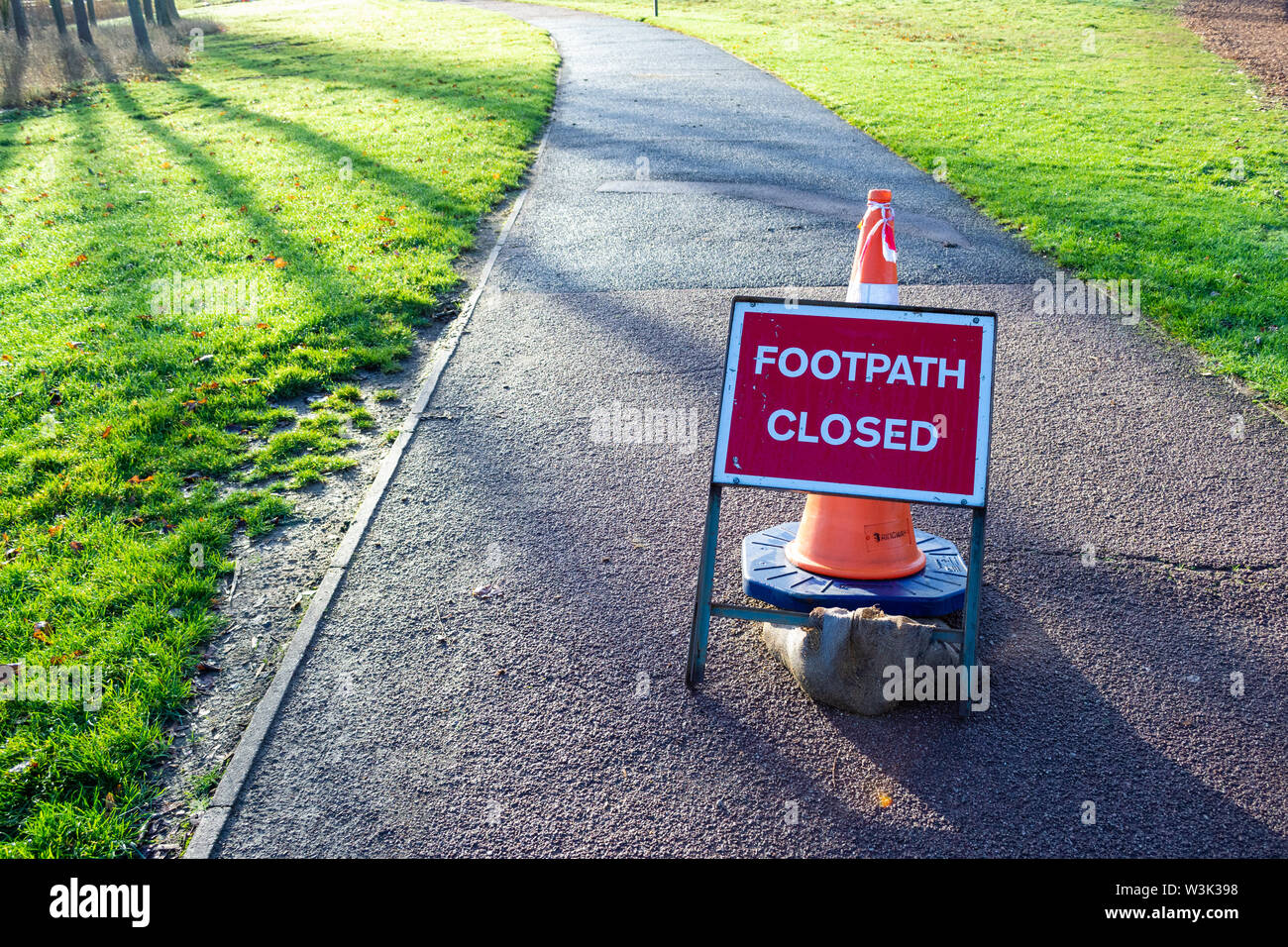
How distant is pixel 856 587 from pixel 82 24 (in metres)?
30.0

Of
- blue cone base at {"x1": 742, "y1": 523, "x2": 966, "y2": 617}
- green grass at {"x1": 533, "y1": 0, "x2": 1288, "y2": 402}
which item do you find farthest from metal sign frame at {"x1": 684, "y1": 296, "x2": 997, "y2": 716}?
green grass at {"x1": 533, "y1": 0, "x2": 1288, "y2": 402}

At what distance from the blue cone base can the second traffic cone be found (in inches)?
1.7

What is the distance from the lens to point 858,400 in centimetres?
331

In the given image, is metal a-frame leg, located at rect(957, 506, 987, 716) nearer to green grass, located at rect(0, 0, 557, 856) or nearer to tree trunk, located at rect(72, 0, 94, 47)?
green grass, located at rect(0, 0, 557, 856)

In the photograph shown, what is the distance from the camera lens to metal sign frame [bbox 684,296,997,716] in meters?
3.16

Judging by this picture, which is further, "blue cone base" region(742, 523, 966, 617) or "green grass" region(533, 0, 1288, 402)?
"green grass" region(533, 0, 1288, 402)

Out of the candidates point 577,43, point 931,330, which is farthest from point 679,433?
point 577,43

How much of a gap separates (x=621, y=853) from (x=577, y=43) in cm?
2556

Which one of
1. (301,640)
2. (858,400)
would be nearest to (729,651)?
(858,400)

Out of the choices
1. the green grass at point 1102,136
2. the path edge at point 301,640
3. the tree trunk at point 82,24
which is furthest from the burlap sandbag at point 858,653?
the tree trunk at point 82,24

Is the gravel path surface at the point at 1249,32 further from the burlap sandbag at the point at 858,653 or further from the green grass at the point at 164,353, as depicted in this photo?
the burlap sandbag at the point at 858,653

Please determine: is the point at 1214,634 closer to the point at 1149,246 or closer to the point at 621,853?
the point at 621,853

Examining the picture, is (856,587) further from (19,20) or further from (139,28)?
(19,20)

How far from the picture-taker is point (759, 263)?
8086 millimetres
